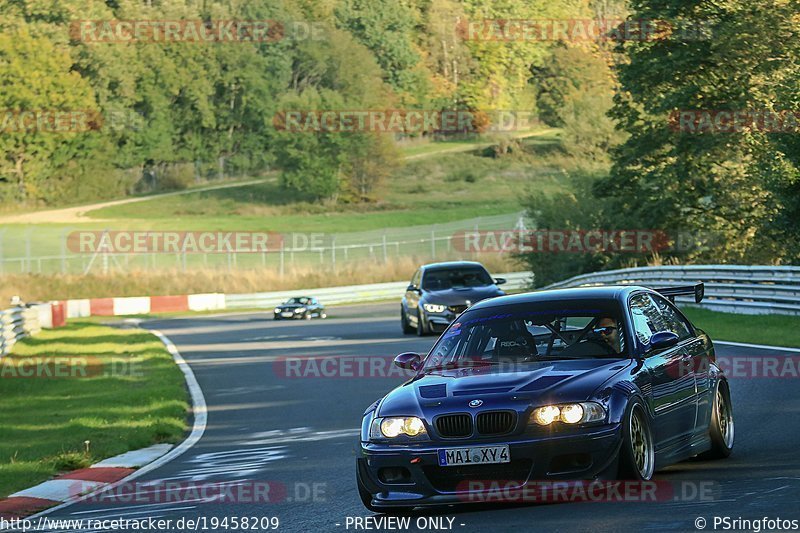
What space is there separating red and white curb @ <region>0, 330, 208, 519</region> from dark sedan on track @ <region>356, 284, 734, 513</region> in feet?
11.2

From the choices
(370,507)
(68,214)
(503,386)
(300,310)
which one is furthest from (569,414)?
(68,214)

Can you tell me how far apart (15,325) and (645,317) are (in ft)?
93.8

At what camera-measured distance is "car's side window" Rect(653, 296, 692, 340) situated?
9.86 meters

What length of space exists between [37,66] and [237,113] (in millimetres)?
23259

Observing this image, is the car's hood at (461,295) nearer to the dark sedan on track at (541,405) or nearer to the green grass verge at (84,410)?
the green grass verge at (84,410)

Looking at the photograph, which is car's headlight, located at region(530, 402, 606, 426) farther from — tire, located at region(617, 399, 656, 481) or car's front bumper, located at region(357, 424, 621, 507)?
tire, located at region(617, 399, 656, 481)

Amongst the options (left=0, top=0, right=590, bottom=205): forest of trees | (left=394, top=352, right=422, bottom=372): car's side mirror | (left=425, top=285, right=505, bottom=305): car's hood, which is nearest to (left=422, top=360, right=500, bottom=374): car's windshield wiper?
(left=394, top=352, right=422, bottom=372): car's side mirror

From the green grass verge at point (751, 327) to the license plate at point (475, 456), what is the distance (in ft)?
42.6

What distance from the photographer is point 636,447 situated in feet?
26.7

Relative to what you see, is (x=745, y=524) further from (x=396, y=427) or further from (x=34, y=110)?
(x=34, y=110)

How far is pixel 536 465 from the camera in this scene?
25.2 ft

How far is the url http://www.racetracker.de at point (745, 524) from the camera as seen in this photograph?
686cm

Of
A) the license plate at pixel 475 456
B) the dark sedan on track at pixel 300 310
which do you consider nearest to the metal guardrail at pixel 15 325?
the dark sedan on track at pixel 300 310

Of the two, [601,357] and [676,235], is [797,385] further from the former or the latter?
[676,235]
